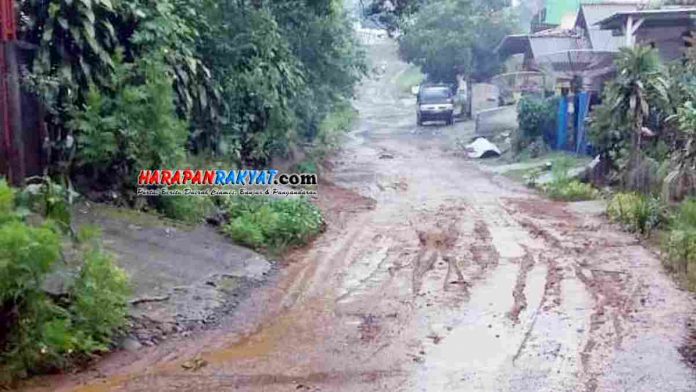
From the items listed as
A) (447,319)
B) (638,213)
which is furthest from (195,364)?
(638,213)

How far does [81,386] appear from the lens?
6.00 metres

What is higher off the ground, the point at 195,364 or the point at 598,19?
the point at 598,19

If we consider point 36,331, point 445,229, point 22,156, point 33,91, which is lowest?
point 445,229

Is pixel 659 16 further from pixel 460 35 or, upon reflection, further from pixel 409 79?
pixel 409 79

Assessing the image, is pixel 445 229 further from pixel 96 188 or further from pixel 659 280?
pixel 96 188

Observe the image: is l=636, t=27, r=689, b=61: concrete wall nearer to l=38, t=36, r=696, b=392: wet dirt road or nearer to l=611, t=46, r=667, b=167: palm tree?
l=611, t=46, r=667, b=167: palm tree

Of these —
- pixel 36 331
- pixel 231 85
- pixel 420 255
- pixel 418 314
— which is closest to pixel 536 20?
pixel 231 85

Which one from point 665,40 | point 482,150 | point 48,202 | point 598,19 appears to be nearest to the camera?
point 48,202

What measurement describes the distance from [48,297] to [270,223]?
5251 mm

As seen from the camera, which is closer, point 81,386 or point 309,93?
point 81,386

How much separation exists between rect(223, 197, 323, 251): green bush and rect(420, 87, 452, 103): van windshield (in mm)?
25028

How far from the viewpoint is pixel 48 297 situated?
20.9 feet

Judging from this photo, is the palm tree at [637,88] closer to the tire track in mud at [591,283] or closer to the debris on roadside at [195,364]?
the tire track in mud at [591,283]

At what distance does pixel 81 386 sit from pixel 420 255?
6.09 metres
